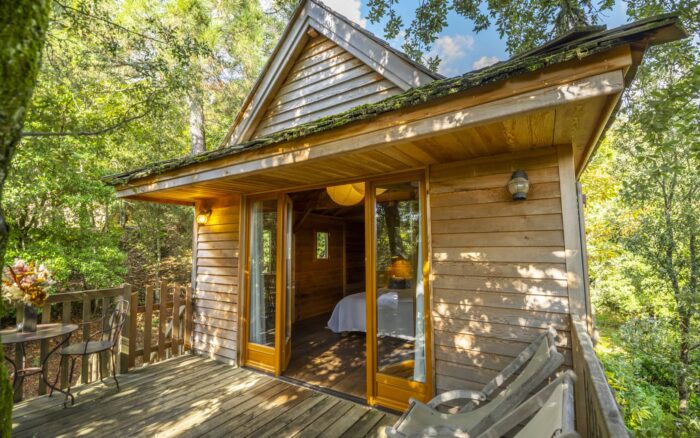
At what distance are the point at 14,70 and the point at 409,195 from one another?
9.26 feet

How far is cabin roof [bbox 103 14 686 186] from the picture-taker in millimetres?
1412

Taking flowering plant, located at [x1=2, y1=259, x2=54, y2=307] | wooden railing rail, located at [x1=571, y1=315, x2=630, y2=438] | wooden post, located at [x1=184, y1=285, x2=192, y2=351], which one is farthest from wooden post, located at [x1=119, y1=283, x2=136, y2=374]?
wooden railing rail, located at [x1=571, y1=315, x2=630, y2=438]

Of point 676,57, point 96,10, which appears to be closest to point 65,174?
point 96,10

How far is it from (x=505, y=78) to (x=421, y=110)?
0.50m

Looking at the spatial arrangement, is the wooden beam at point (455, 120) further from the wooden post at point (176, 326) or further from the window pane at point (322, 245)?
the window pane at point (322, 245)

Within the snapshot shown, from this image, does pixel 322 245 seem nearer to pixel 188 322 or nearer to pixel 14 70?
pixel 188 322

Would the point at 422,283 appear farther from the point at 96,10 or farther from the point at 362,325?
the point at 96,10

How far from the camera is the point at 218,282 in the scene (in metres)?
4.70

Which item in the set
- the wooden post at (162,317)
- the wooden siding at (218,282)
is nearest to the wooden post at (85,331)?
the wooden post at (162,317)

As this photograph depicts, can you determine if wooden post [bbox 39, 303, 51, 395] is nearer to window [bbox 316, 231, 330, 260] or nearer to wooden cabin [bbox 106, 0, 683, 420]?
wooden cabin [bbox 106, 0, 683, 420]

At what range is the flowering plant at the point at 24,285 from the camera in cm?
279

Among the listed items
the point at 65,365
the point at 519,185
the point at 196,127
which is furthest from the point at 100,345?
the point at 196,127

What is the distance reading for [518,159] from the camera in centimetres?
264

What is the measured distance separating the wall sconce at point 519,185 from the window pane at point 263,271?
2.92 metres
